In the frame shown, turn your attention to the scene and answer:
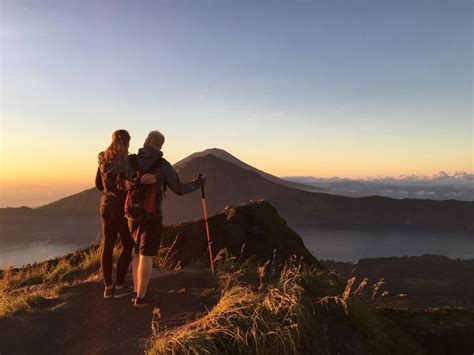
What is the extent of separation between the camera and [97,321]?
6.14 meters

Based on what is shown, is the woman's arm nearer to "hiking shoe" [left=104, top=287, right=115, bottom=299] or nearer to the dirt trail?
"hiking shoe" [left=104, top=287, right=115, bottom=299]

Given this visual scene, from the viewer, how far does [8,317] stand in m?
6.45

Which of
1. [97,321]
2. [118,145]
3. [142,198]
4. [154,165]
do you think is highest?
[118,145]

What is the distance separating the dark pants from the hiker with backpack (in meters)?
0.45

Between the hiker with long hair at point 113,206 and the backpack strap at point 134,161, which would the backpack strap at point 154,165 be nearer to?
the backpack strap at point 134,161

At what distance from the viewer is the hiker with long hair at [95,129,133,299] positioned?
6480 mm

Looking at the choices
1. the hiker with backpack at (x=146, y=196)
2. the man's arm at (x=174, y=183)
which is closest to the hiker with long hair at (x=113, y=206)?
the hiker with backpack at (x=146, y=196)

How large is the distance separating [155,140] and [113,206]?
130 cm

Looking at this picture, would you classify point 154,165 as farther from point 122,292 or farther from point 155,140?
→ point 122,292

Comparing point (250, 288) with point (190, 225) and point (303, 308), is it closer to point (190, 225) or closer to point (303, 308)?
point (303, 308)

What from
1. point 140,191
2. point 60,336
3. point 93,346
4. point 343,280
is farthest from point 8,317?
point 343,280

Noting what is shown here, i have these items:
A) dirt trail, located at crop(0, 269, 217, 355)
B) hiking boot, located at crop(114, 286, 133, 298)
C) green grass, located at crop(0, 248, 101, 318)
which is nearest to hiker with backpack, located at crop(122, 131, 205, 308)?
dirt trail, located at crop(0, 269, 217, 355)

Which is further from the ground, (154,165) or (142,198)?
(154,165)

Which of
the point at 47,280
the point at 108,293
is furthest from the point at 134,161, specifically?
the point at 47,280
